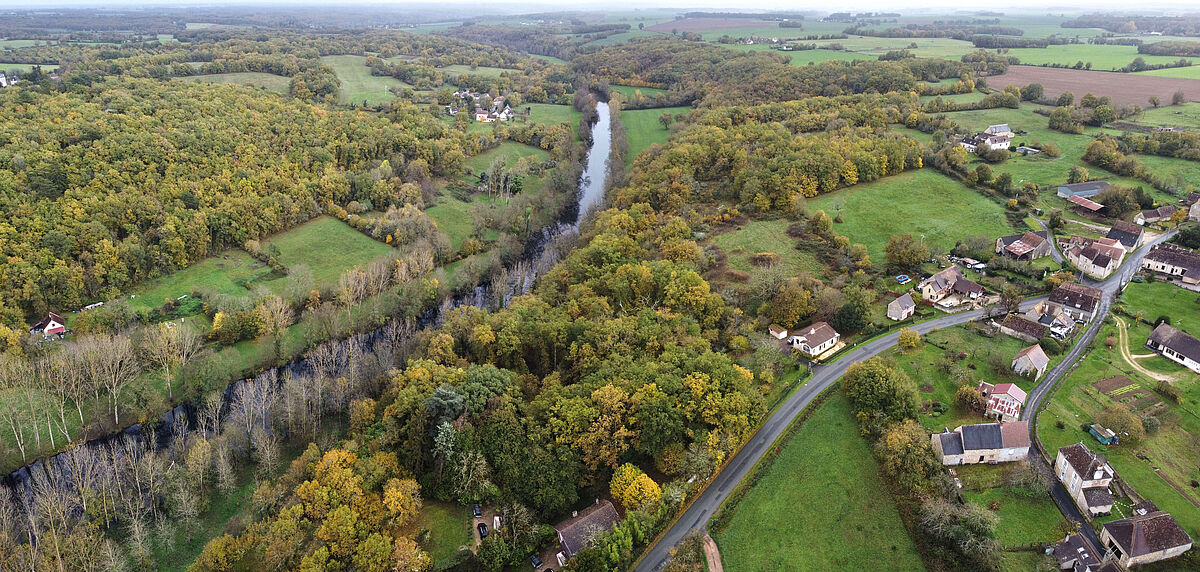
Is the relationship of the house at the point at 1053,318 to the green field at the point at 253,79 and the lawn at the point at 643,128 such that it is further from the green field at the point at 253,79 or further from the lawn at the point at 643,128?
the green field at the point at 253,79

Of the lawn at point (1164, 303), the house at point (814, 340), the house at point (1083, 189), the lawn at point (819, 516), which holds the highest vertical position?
the house at point (1083, 189)

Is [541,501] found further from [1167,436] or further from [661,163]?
[661,163]

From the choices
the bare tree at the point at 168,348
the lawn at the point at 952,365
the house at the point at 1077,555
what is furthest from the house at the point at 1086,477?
the bare tree at the point at 168,348

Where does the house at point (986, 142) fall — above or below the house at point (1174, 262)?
above

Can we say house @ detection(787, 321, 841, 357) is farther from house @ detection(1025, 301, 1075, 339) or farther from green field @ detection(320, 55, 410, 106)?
green field @ detection(320, 55, 410, 106)

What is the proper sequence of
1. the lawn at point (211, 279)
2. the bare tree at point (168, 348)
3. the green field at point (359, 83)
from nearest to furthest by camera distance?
the bare tree at point (168, 348)
the lawn at point (211, 279)
the green field at point (359, 83)

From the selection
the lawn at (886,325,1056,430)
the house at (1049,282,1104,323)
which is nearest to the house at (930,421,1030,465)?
the lawn at (886,325,1056,430)

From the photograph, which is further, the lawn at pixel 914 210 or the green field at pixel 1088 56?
the green field at pixel 1088 56
